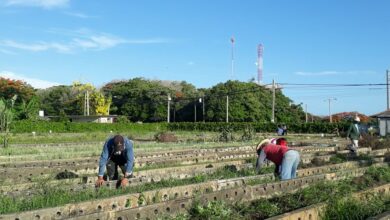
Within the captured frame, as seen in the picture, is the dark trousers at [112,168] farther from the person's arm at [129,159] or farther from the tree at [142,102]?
the tree at [142,102]

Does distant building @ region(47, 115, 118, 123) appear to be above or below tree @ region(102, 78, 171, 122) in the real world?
below

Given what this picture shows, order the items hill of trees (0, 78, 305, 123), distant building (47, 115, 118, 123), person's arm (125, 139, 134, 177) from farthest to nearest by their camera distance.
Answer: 1. hill of trees (0, 78, 305, 123)
2. distant building (47, 115, 118, 123)
3. person's arm (125, 139, 134, 177)

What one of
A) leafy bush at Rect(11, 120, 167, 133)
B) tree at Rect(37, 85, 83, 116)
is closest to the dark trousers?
leafy bush at Rect(11, 120, 167, 133)

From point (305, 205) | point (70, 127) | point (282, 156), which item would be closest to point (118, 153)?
point (282, 156)

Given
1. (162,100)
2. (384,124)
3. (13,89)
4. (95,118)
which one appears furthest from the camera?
(162,100)

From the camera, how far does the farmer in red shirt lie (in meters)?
8.70

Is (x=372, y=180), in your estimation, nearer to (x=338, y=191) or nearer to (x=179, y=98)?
(x=338, y=191)

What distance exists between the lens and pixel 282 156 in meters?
8.72

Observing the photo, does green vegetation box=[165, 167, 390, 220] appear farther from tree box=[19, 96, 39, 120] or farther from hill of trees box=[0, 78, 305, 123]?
hill of trees box=[0, 78, 305, 123]

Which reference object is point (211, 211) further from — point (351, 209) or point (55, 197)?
point (55, 197)

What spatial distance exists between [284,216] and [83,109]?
78.2 meters

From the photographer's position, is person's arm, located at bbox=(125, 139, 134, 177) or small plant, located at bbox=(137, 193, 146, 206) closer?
small plant, located at bbox=(137, 193, 146, 206)

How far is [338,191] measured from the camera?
7.58 m

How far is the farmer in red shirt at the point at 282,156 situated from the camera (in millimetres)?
8695
